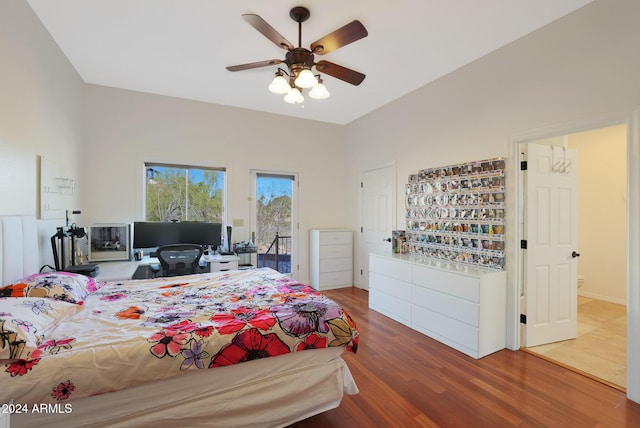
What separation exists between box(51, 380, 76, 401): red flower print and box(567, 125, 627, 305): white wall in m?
5.94

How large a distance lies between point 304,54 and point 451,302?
2.62 meters

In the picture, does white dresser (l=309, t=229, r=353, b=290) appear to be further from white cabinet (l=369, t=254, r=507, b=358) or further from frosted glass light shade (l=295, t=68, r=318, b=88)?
frosted glass light shade (l=295, t=68, r=318, b=88)

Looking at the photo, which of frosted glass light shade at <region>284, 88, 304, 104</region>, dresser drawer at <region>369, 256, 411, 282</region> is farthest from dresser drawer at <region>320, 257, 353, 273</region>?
frosted glass light shade at <region>284, 88, 304, 104</region>

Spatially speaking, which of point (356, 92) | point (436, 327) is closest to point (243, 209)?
point (356, 92)

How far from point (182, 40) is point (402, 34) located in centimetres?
203

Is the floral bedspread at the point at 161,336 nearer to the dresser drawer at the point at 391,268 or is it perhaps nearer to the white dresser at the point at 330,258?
the dresser drawer at the point at 391,268

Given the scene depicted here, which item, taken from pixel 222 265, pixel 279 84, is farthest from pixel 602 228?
pixel 222 265

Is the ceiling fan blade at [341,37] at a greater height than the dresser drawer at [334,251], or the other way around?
the ceiling fan blade at [341,37]

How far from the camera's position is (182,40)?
2.66 metres

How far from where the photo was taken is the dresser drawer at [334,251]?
4.83 m

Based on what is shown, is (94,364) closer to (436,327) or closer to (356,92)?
(436,327)

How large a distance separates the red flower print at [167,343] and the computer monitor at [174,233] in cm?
260

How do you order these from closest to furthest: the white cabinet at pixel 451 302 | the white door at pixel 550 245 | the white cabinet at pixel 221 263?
1. the white cabinet at pixel 451 302
2. the white door at pixel 550 245
3. the white cabinet at pixel 221 263

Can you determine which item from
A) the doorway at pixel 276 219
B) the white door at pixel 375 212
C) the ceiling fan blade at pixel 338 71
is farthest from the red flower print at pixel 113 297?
the white door at pixel 375 212
